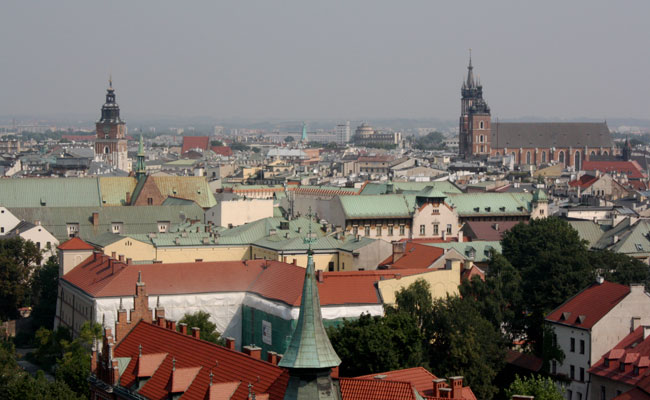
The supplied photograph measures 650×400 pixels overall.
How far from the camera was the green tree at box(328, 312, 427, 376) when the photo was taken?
55.2 m

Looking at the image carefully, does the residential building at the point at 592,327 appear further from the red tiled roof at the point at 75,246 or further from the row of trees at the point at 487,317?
the red tiled roof at the point at 75,246

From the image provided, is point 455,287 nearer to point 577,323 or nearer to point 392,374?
point 577,323

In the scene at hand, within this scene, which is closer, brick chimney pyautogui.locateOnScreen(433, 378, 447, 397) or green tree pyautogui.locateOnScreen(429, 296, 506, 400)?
brick chimney pyautogui.locateOnScreen(433, 378, 447, 397)

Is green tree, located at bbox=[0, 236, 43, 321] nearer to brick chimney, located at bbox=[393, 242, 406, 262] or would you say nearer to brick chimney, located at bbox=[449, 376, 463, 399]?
brick chimney, located at bbox=[393, 242, 406, 262]

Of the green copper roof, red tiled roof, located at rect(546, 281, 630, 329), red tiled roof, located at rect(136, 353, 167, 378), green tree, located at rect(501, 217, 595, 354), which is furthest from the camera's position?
green tree, located at rect(501, 217, 595, 354)

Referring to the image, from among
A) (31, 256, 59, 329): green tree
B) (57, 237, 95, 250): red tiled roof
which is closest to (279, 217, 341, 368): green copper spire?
(57, 237, 95, 250): red tiled roof

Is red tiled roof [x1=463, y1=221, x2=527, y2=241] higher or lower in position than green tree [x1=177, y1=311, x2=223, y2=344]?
higher

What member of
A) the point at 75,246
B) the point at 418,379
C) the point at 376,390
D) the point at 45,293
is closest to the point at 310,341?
the point at 376,390

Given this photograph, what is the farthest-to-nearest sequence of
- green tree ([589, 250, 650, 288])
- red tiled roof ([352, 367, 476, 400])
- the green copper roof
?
green tree ([589, 250, 650, 288]) → red tiled roof ([352, 367, 476, 400]) → the green copper roof

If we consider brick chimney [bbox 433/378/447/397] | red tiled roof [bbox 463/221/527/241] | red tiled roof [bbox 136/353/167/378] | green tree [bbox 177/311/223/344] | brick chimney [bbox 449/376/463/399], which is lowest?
green tree [bbox 177/311/223/344]

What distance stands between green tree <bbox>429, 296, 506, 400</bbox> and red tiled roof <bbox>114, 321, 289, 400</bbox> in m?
16.1

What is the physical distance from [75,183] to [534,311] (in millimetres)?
60653

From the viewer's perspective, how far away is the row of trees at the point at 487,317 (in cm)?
5597

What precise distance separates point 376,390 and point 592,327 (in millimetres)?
23922
